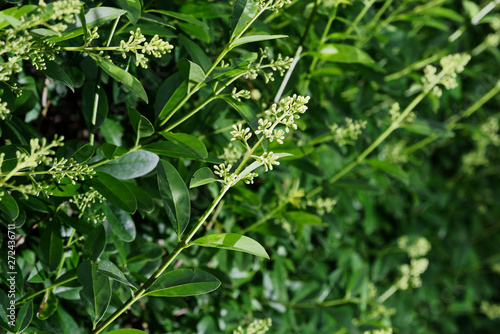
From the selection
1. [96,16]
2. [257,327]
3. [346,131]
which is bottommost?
[257,327]

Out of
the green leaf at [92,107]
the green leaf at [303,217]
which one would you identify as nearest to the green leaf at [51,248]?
the green leaf at [92,107]

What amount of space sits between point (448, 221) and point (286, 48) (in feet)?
5.03

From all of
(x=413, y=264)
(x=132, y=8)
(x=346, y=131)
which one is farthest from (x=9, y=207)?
(x=413, y=264)

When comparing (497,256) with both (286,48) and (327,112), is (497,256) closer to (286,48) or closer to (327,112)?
(327,112)

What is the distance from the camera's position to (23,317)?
0.79m

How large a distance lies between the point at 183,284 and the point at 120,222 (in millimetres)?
224

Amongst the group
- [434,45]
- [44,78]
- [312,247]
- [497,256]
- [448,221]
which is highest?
[44,78]

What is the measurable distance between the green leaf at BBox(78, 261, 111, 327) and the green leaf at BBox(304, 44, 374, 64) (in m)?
0.69

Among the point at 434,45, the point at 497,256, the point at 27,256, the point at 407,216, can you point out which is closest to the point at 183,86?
the point at 27,256

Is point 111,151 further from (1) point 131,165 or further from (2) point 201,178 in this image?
(2) point 201,178

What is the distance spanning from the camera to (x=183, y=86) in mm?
887

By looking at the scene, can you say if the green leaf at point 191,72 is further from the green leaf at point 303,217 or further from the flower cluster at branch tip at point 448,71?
the flower cluster at branch tip at point 448,71

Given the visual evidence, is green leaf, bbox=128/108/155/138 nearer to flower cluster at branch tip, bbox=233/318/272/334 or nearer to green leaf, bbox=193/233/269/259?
green leaf, bbox=193/233/269/259

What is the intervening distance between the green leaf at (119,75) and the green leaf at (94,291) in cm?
32
